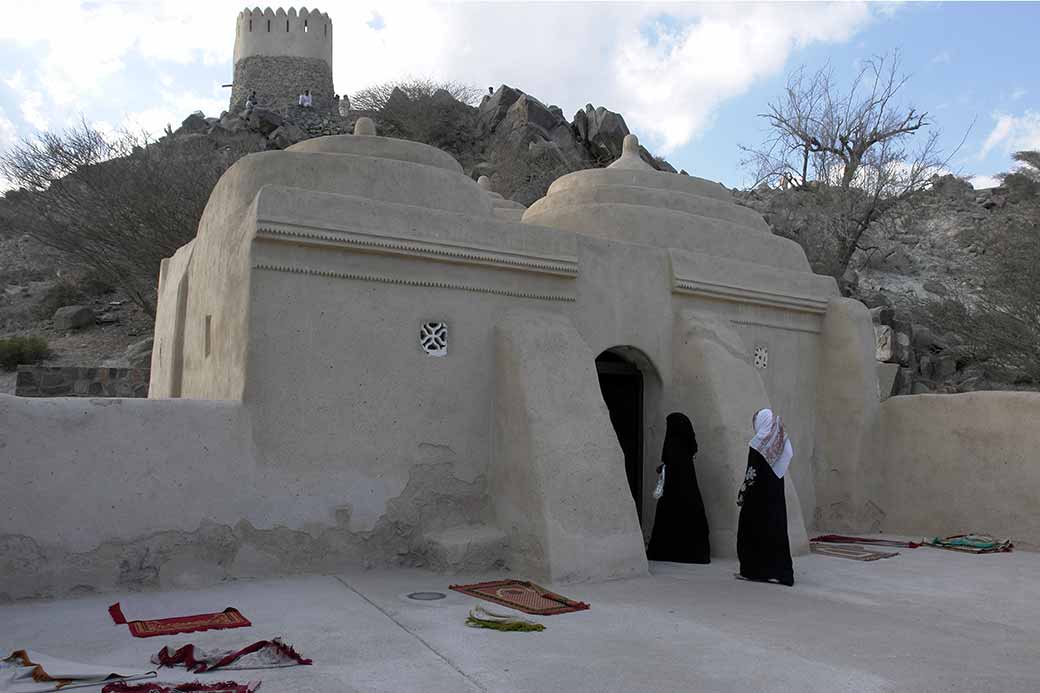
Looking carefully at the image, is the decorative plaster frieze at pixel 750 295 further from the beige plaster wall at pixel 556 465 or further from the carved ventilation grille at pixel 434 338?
the carved ventilation grille at pixel 434 338

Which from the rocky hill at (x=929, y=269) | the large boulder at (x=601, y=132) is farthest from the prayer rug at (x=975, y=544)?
the large boulder at (x=601, y=132)

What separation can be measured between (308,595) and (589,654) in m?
2.15

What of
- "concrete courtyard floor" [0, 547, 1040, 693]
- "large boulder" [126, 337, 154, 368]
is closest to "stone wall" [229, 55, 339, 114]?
"large boulder" [126, 337, 154, 368]

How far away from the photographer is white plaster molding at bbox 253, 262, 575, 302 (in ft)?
21.2

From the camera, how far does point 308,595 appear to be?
5.74 meters

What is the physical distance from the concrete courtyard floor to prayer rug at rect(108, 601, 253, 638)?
88mm

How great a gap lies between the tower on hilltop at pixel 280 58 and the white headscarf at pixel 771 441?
38815 mm

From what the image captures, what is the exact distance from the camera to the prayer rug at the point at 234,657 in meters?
4.04

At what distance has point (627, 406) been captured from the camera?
877 centimetres

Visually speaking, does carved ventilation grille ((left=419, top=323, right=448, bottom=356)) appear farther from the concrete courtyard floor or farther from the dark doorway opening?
the dark doorway opening

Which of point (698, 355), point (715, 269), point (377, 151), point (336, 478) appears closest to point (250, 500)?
point (336, 478)

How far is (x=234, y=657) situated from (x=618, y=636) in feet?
→ 6.90

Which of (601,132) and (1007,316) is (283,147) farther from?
(1007,316)

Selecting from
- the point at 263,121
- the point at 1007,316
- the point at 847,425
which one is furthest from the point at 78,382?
the point at 263,121
